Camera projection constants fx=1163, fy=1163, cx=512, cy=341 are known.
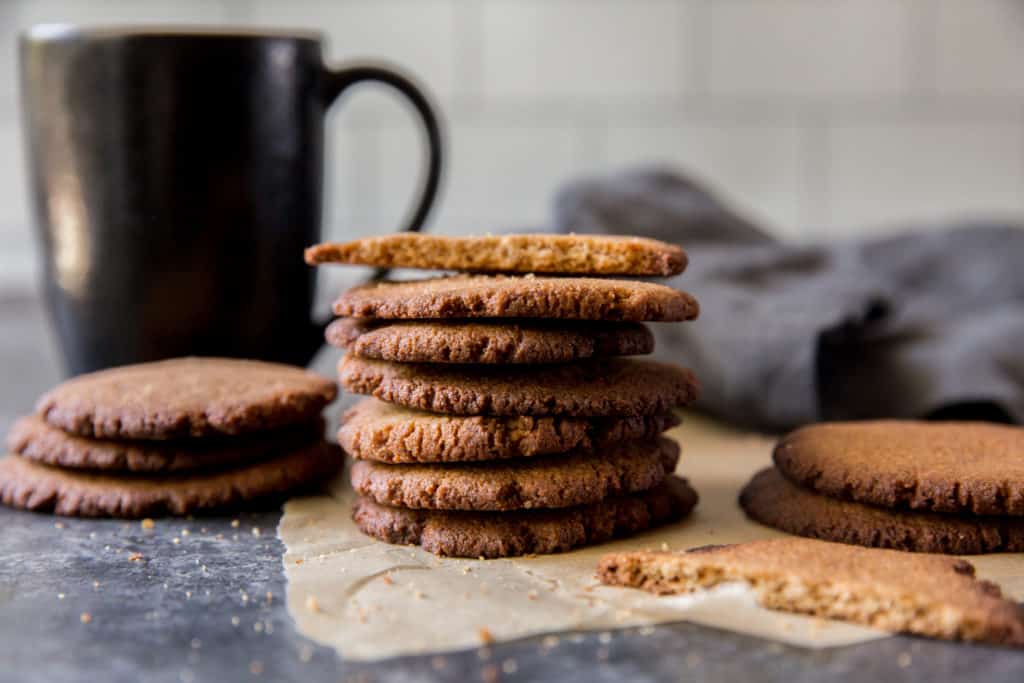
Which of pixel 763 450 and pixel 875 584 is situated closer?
pixel 875 584

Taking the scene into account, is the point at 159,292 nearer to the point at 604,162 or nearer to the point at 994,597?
the point at 994,597

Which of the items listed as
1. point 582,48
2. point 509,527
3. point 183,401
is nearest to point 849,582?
point 509,527

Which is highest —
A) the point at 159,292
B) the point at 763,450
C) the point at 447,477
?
the point at 159,292

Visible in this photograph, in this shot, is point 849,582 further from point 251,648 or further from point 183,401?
point 183,401

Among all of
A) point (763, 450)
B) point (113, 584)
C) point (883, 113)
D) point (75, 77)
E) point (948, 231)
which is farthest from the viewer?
point (883, 113)

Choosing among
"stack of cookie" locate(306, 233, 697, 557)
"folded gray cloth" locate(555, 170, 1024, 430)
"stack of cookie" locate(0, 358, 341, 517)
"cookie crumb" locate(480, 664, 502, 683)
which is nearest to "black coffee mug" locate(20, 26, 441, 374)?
"stack of cookie" locate(0, 358, 341, 517)

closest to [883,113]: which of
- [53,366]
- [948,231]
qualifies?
[948,231]

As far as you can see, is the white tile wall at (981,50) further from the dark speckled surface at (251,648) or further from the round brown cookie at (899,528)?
the dark speckled surface at (251,648)

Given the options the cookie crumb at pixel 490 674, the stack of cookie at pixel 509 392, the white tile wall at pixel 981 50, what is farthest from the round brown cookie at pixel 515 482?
the white tile wall at pixel 981 50
